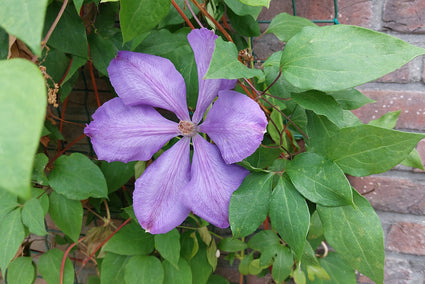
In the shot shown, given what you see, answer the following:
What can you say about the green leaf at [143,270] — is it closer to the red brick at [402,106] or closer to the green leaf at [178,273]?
the green leaf at [178,273]

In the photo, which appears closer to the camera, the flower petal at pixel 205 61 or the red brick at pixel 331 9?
the flower petal at pixel 205 61

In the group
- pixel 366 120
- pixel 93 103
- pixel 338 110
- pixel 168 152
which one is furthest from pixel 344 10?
pixel 93 103

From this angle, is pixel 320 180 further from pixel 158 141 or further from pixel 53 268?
pixel 53 268

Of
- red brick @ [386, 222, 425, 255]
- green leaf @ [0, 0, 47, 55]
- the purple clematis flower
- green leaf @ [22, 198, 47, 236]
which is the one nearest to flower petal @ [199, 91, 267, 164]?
the purple clematis flower

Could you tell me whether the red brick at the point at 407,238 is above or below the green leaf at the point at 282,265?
below

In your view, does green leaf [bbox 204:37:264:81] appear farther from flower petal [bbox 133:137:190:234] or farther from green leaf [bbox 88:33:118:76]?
green leaf [bbox 88:33:118:76]

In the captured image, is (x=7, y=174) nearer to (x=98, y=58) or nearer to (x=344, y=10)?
(x=98, y=58)

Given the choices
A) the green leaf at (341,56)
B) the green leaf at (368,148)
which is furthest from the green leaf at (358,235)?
the green leaf at (341,56)
